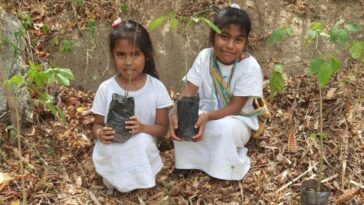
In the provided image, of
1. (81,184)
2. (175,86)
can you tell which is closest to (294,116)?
(175,86)

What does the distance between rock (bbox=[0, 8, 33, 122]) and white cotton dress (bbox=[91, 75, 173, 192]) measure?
0.57 meters

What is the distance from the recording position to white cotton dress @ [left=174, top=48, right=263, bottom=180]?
299 cm

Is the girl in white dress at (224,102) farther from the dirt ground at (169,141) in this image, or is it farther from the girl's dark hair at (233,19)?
the dirt ground at (169,141)

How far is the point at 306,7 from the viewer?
4121mm

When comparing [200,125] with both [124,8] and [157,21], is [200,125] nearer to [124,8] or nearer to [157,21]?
[157,21]

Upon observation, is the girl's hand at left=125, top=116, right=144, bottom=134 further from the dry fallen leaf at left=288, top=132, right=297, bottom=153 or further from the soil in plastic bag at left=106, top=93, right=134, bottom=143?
the dry fallen leaf at left=288, top=132, right=297, bottom=153

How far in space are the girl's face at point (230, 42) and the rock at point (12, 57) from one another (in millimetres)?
1244

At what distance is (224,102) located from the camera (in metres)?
3.18

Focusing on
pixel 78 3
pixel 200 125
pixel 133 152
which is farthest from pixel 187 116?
pixel 78 3

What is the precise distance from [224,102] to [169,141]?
0.51 metres

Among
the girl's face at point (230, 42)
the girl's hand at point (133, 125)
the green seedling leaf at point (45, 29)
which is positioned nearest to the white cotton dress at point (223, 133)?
the girl's face at point (230, 42)

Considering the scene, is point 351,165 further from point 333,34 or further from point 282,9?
point 282,9

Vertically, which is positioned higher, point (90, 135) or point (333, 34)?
point (333, 34)

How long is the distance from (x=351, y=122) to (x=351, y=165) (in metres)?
0.36
